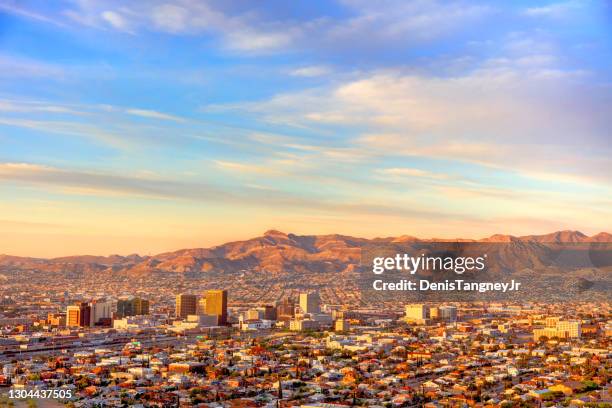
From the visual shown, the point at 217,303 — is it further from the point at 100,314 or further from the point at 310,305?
the point at 310,305

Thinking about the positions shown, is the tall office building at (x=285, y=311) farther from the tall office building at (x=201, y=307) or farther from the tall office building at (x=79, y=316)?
the tall office building at (x=79, y=316)

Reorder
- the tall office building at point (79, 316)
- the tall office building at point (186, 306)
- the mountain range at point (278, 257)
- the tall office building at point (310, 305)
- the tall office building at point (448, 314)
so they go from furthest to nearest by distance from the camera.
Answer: the mountain range at point (278, 257) < the tall office building at point (310, 305) < the tall office building at point (186, 306) < the tall office building at point (448, 314) < the tall office building at point (79, 316)

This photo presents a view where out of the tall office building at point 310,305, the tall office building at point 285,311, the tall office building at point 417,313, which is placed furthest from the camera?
the tall office building at point 310,305

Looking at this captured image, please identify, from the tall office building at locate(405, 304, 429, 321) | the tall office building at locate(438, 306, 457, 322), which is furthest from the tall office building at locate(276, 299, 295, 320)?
the tall office building at locate(438, 306, 457, 322)

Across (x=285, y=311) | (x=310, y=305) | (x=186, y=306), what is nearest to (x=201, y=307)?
(x=186, y=306)

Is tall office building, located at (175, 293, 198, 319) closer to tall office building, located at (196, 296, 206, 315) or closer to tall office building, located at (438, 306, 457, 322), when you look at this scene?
tall office building, located at (196, 296, 206, 315)

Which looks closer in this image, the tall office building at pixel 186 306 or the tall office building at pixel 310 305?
the tall office building at pixel 186 306

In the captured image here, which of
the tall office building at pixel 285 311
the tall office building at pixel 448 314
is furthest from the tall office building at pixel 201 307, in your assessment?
the tall office building at pixel 448 314

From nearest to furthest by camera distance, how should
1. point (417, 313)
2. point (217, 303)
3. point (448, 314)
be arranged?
point (417, 313) < point (448, 314) < point (217, 303)
